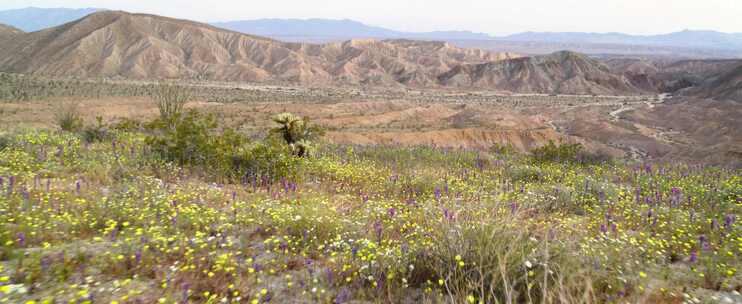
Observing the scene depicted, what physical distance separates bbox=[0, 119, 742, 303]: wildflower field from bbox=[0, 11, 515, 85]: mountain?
7151 cm

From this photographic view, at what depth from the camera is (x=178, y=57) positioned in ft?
304

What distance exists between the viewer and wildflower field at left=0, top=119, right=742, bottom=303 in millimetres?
3270

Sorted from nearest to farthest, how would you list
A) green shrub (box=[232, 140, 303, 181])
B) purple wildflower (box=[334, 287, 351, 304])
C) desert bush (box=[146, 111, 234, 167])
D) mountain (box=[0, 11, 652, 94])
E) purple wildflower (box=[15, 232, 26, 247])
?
1. purple wildflower (box=[334, 287, 351, 304])
2. purple wildflower (box=[15, 232, 26, 247])
3. green shrub (box=[232, 140, 303, 181])
4. desert bush (box=[146, 111, 234, 167])
5. mountain (box=[0, 11, 652, 94])

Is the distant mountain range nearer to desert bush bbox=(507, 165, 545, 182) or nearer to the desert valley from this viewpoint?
the desert valley

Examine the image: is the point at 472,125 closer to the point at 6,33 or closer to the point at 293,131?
the point at 293,131

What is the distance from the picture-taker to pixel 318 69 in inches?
4018

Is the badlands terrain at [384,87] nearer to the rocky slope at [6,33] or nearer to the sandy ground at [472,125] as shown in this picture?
the sandy ground at [472,125]

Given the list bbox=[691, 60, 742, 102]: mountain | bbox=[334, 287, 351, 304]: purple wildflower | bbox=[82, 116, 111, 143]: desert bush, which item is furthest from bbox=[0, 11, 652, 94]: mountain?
bbox=[334, 287, 351, 304]: purple wildflower

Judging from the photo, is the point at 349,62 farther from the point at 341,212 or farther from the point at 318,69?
the point at 341,212

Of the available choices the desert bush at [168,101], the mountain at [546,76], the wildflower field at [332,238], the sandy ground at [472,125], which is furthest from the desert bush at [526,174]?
the mountain at [546,76]

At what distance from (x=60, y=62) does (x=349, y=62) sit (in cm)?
6118

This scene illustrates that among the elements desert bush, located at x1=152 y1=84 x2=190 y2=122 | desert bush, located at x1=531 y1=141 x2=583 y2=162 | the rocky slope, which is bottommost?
desert bush, located at x1=531 y1=141 x2=583 y2=162

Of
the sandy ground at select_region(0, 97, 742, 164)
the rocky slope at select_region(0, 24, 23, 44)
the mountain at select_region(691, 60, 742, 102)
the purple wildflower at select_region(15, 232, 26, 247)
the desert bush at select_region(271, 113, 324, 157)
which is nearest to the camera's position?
the purple wildflower at select_region(15, 232, 26, 247)

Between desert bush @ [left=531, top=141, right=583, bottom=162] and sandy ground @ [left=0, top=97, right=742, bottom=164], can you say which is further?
sandy ground @ [left=0, top=97, right=742, bottom=164]
